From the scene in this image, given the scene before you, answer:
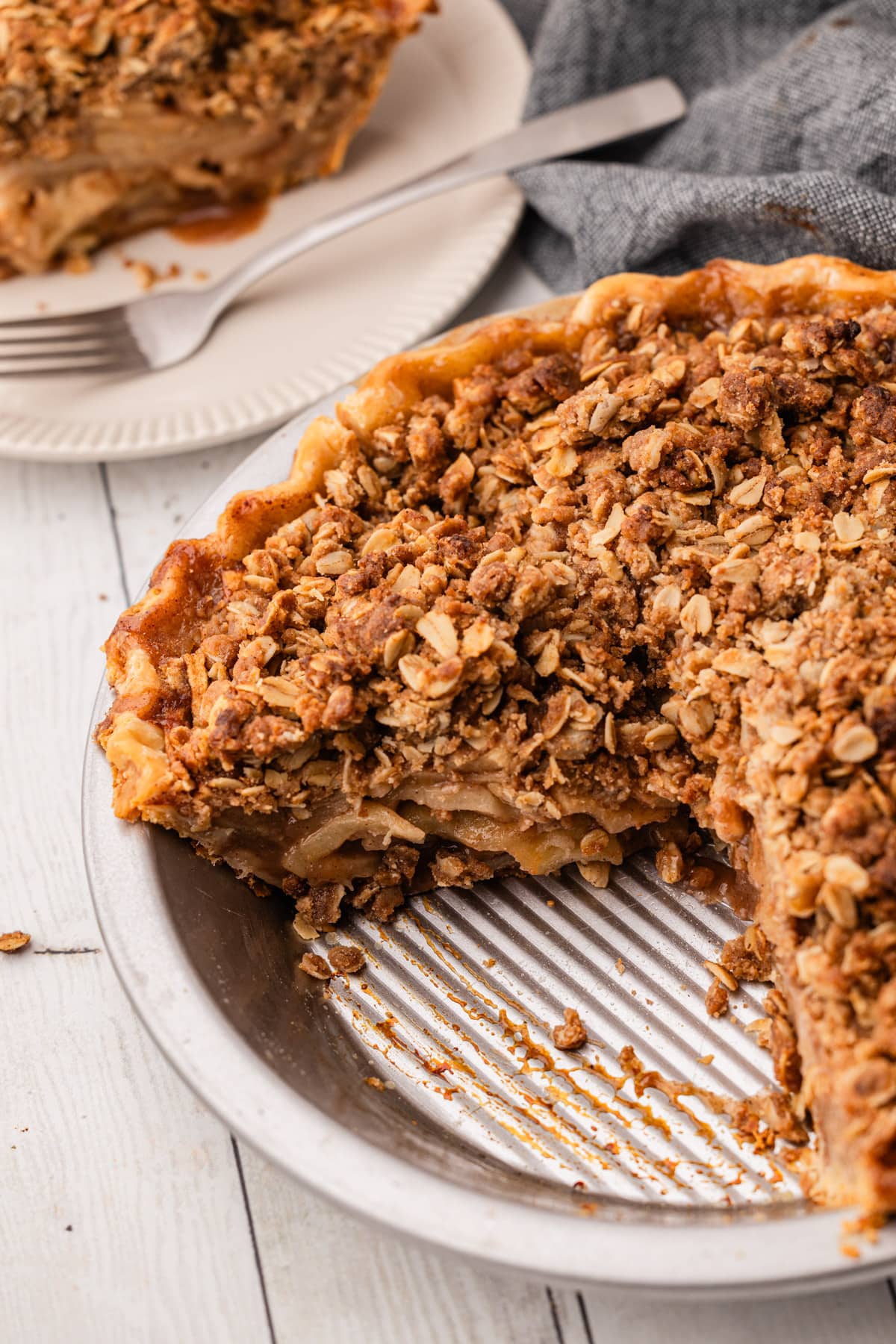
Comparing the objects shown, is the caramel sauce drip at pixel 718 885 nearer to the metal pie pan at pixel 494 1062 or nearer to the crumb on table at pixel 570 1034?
the metal pie pan at pixel 494 1062

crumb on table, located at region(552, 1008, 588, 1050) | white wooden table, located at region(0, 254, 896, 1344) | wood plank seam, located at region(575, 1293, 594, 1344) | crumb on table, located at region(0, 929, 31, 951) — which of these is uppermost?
crumb on table, located at region(0, 929, 31, 951)

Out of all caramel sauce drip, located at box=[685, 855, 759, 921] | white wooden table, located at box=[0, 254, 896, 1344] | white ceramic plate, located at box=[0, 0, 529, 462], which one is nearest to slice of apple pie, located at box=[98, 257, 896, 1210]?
caramel sauce drip, located at box=[685, 855, 759, 921]

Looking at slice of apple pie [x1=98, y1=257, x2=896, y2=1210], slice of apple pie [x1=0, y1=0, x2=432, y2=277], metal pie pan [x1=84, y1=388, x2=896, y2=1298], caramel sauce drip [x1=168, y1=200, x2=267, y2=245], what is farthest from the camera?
caramel sauce drip [x1=168, y1=200, x2=267, y2=245]

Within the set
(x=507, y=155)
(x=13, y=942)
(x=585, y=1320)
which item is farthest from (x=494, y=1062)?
(x=507, y=155)

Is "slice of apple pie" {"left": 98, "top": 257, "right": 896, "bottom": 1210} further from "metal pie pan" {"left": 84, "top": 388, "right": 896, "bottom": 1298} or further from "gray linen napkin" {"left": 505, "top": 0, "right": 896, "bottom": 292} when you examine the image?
"gray linen napkin" {"left": 505, "top": 0, "right": 896, "bottom": 292}

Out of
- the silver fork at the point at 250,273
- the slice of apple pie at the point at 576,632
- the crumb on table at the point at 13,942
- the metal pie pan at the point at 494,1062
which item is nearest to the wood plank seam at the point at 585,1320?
the metal pie pan at the point at 494,1062

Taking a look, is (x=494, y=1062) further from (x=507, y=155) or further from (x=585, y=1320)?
(x=507, y=155)
